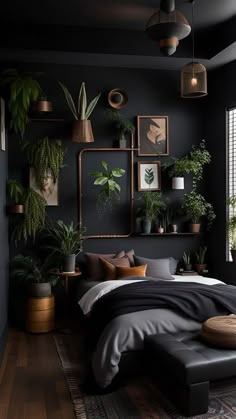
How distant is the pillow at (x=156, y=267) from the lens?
574 centimetres

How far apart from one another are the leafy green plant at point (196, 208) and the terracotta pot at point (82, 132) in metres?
1.58

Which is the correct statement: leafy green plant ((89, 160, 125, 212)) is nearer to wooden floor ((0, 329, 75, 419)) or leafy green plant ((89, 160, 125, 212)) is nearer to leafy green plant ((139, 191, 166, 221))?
leafy green plant ((139, 191, 166, 221))

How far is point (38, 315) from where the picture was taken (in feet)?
18.2

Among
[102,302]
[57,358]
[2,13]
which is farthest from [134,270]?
[2,13]

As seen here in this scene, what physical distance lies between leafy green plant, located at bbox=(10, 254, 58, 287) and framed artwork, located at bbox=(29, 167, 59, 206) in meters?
0.81

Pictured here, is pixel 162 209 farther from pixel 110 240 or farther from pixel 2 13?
pixel 2 13

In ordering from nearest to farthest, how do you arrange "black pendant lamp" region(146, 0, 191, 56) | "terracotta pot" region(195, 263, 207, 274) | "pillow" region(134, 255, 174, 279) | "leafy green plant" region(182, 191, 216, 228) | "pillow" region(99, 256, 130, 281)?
1. "black pendant lamp" region(146, 0, 191, 56)
2. "pillow" region(99, 256, 130, 281)
3. "pillow" region(134, 255, 174, 279)
4. "leafy green plant" region(182, 191, 216, 228)
5. "terracotta pot" region(195, 263, 207, 274)

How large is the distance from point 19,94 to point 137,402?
367 centimetres

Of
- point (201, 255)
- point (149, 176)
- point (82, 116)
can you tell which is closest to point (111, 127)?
point (82, 116)

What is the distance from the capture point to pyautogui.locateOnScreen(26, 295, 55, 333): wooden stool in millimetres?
5535

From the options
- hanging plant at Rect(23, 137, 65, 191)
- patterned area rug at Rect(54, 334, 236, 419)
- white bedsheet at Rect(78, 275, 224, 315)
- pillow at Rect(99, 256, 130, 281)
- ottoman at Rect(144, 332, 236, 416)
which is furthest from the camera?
hanging plant at Rect(23, 137, 65, 191)

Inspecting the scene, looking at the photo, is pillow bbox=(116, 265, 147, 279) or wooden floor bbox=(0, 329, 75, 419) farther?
pillow bbox=(116, 265, 147, 279)

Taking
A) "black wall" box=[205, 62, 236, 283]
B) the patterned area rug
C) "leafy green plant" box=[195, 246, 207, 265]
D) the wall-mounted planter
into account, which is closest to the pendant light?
"black wall" box=[205, 62, 236, 283]

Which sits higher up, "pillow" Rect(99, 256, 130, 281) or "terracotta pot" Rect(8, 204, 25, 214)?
"terracotta pot" Rect(8, 204, 25, 214)
